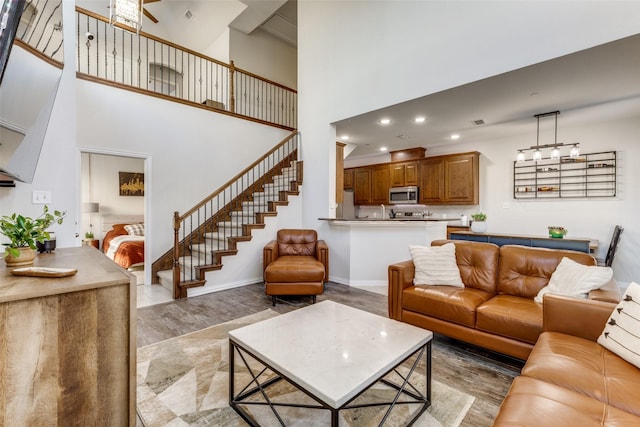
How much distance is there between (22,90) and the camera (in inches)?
72.7

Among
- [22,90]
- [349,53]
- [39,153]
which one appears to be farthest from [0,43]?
[349,53]

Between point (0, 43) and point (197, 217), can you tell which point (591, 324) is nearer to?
point (0, 43)

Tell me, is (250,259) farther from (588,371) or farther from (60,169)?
(588,371)

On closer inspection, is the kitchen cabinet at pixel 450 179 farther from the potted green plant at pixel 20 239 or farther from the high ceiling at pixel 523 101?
the potted green plant at pixel 20 239

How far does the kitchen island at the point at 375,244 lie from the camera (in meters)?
4.50

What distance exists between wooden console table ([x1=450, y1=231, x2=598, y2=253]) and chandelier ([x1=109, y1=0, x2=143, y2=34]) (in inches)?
216

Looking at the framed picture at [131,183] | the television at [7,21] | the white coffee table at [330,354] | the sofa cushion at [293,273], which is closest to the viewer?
the television at [7,21]

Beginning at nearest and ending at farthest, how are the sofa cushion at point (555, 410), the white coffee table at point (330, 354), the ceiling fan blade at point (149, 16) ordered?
the sofa cushion at point (555, 410) < the white coffee table at point (330, 354) < the ceiling fan blade at point (149, 16)

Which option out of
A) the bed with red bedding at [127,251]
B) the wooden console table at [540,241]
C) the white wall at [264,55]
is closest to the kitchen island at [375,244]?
the wooden console table at [540,241]

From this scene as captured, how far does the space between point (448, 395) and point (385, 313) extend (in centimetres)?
149

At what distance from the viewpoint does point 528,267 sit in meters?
2.63

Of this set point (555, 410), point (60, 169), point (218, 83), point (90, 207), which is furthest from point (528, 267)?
point (90, 207)

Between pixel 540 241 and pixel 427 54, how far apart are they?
11.1 feet

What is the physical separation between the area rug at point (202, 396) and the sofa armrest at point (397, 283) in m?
0.82
